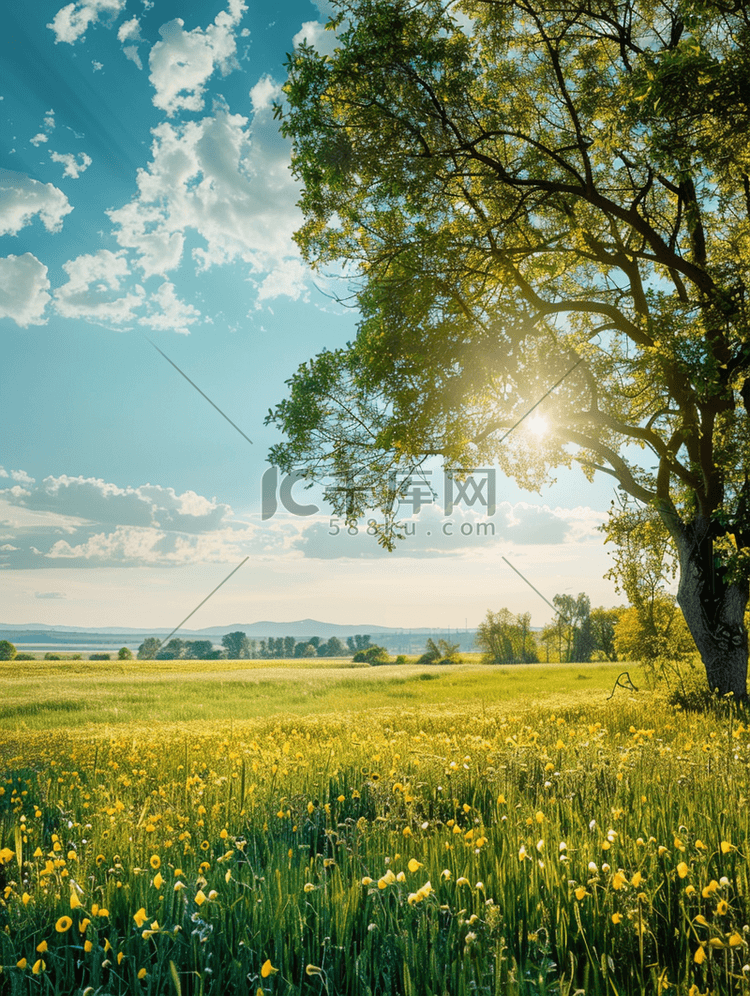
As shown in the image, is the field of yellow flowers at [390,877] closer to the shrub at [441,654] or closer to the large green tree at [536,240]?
the large green tree at [536,240]

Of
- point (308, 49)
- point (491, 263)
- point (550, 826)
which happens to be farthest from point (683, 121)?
point (550, 826)

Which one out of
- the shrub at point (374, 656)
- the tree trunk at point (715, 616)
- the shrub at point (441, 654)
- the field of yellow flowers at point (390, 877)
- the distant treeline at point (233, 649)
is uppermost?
→ the tree trunk at point (715, 616)

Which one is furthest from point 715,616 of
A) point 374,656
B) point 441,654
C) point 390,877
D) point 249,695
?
point 374,656

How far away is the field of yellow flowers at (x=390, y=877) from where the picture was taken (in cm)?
275

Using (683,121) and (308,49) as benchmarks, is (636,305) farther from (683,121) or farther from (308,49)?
(308,49)

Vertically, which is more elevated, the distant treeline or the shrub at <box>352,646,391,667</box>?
the shrub at <box>352,646,391,667</box>

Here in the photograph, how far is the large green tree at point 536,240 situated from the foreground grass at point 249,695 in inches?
376

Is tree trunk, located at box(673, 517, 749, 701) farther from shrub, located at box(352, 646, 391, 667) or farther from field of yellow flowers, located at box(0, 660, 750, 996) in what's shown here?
shrub, located at box(352, 646, 391, 667)

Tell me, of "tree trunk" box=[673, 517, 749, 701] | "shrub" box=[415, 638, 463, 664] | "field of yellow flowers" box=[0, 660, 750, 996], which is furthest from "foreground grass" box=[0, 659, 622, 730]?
"shrub" box=[415, 638, 463, 664]

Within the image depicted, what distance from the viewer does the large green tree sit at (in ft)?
Result: 32.1

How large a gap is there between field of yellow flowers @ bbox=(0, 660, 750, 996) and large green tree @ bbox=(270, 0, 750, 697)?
23.7 feet

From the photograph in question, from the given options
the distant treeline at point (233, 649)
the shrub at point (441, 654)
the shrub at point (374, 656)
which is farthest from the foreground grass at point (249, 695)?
the distant treeline at point (233, 649)

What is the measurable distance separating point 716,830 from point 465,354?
33.2 ft

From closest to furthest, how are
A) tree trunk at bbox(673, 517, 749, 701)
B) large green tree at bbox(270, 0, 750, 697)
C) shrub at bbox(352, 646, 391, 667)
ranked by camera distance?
large green tree at bbox(270, 0, 750, 697)
tree trunk at bbox(673, 517, 749, 701)
shrub at bbox(352, 646, 391, 667)
